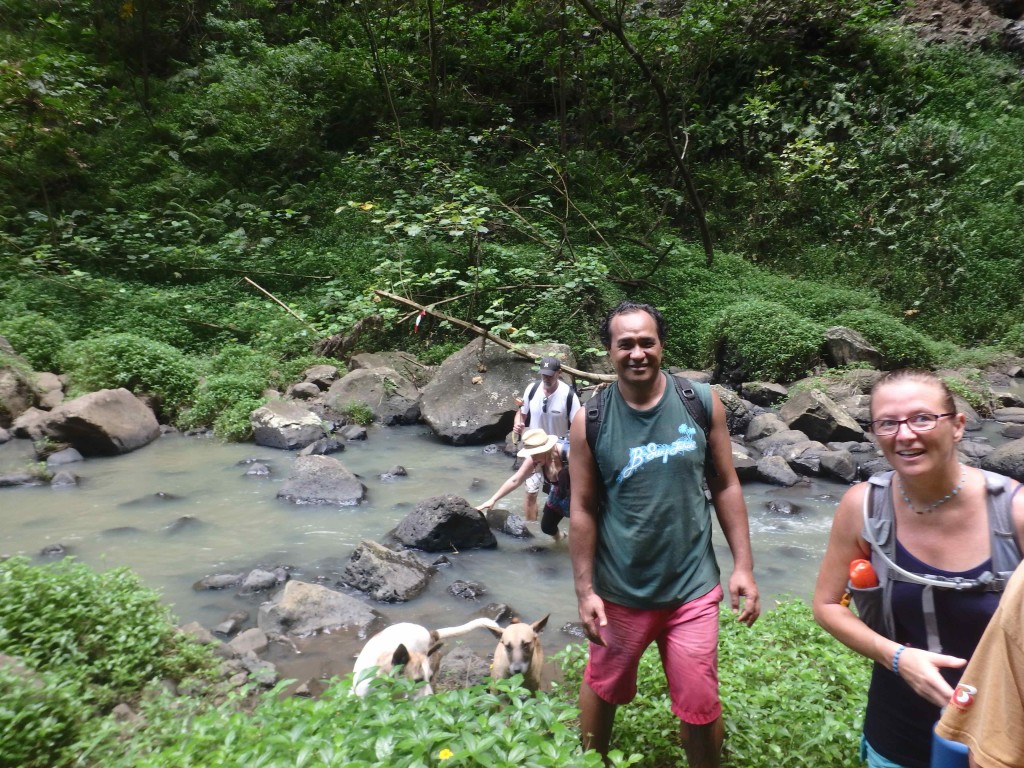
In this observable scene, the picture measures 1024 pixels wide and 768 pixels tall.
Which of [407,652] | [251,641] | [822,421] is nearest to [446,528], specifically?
[251,641]

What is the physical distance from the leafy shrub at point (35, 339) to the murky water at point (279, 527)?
2.99 meters

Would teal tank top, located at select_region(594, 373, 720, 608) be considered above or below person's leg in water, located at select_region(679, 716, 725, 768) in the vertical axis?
above

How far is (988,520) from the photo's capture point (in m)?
1.91

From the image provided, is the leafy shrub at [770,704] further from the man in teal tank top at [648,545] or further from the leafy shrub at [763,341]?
the leafy shrub at [763,341]

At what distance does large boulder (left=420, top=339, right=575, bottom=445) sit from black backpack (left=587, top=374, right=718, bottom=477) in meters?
8.24

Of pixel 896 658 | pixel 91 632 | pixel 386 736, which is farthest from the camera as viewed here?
pixel 91 632

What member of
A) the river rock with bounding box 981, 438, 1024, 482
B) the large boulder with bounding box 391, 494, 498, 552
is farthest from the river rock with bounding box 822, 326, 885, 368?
the large boulder with bounding box 391, 494, 498, 552

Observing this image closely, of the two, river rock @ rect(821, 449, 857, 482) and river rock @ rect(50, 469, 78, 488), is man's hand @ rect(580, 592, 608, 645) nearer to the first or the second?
river rock @ rect(821, 449, 857, 482)

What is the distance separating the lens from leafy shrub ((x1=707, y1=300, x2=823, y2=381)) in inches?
529

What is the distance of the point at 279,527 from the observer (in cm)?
795

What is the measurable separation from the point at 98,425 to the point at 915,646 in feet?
34.2

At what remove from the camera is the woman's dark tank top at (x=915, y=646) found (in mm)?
1906

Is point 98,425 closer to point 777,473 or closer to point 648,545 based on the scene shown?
point 777,473

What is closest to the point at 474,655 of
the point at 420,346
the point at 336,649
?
the point at 336,649
